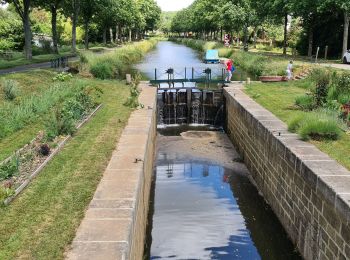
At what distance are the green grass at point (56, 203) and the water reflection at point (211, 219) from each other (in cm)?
232

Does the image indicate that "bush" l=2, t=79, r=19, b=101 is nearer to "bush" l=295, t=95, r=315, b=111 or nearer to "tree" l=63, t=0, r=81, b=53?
"bush" l=295, t=95, r=315, b=111

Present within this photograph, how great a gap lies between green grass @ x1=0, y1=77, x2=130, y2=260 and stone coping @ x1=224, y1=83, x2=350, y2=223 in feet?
14.2

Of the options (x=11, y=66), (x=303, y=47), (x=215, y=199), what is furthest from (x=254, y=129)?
(x=303, y=47)

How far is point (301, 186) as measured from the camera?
31.5 feet

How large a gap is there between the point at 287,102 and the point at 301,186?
9.11 meters

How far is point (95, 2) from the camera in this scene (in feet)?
163

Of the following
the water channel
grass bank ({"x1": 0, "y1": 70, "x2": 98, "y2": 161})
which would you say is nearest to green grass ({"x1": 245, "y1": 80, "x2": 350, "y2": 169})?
the water channel

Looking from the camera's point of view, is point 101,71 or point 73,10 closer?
point 101,71

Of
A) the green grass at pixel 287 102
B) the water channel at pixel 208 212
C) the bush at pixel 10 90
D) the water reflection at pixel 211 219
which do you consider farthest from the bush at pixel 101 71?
the water reflection at pixel 211 219

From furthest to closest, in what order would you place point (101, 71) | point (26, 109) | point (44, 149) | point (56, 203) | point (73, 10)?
point (73, 10)
point (101, 71)
point (26, 109)
point (44, 149)
point (56, 203)

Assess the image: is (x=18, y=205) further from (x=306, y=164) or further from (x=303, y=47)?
(x=303, y=47)

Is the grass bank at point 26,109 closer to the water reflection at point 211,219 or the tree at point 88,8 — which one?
the water reflection at point 211,219

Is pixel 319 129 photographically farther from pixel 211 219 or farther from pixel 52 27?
pixel 52 27

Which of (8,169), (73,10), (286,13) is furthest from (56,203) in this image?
(73,10)
